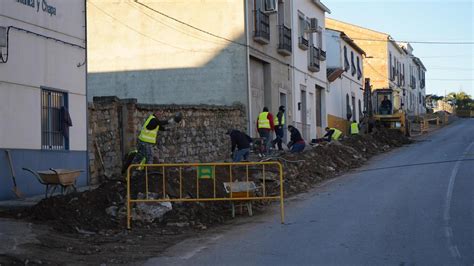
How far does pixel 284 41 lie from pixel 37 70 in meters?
16.4

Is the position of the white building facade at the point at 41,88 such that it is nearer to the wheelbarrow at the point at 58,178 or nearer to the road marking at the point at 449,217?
the wheelbarrow at the point at 58,178

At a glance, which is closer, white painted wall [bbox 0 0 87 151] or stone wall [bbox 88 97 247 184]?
white painted wall [bbox 0 0 87 151]

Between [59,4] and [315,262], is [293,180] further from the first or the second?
[315,262]

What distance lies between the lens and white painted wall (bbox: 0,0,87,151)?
13.8 metres

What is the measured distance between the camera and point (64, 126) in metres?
15.8

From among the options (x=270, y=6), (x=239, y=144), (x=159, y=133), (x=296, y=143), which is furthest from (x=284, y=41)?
(x=239, y=144)

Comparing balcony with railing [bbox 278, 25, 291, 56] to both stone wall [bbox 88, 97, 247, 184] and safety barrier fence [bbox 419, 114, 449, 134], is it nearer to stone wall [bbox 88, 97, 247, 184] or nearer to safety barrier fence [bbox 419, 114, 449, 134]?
stone wall [bbox 88, 97, 247, 184]

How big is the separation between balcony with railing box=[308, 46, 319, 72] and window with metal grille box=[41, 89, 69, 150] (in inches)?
803

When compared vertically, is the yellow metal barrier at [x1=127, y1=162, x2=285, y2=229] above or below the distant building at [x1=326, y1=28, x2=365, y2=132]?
below

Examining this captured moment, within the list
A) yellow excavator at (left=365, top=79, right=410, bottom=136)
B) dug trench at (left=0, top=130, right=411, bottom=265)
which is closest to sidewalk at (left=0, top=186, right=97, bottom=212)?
dug trench at (left=0, top=130, right=411, bottom=265)

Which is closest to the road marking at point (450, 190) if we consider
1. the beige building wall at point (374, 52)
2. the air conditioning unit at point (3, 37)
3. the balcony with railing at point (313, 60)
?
the air conditioning unit at point (3, 37)

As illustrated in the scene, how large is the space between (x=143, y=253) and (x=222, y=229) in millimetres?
2518

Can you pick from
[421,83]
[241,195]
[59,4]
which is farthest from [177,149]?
[421,83]

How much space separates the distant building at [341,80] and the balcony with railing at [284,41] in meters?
10.6
